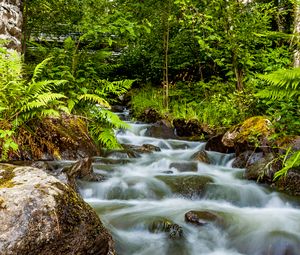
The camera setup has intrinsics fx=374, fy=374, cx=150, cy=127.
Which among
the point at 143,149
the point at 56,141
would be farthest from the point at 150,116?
the point at 56,141

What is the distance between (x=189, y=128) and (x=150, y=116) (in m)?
1.53

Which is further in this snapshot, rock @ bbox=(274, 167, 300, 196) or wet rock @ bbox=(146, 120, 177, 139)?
wet rock @ bbox=(146, 120, 177, 139)

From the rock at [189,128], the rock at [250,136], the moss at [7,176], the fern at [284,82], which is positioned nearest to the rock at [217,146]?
the rock at [250,136]

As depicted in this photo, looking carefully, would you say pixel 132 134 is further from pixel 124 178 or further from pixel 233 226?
pixel 233 226

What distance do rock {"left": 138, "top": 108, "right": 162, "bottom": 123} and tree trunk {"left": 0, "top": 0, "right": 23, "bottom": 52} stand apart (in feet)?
14.7

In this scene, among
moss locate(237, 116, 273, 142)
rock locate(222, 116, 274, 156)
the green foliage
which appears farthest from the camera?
moss locate(237, 116, 273, 142)

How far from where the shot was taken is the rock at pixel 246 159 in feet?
20.1

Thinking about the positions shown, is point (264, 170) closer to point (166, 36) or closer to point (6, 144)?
point (6, 144)

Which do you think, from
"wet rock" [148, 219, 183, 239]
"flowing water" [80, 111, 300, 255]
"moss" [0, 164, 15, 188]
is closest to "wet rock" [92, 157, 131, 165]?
"flowing water" [80, 111, 300, 255]

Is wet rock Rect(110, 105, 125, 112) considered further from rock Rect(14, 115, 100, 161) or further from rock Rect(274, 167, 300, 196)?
rock Rect(274, 167, 300, 196)

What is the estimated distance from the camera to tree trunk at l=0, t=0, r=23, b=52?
248 inches

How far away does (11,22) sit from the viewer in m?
6.41

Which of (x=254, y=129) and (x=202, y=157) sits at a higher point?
(x=254, y=129)

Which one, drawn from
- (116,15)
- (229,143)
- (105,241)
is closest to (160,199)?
(105,241)
